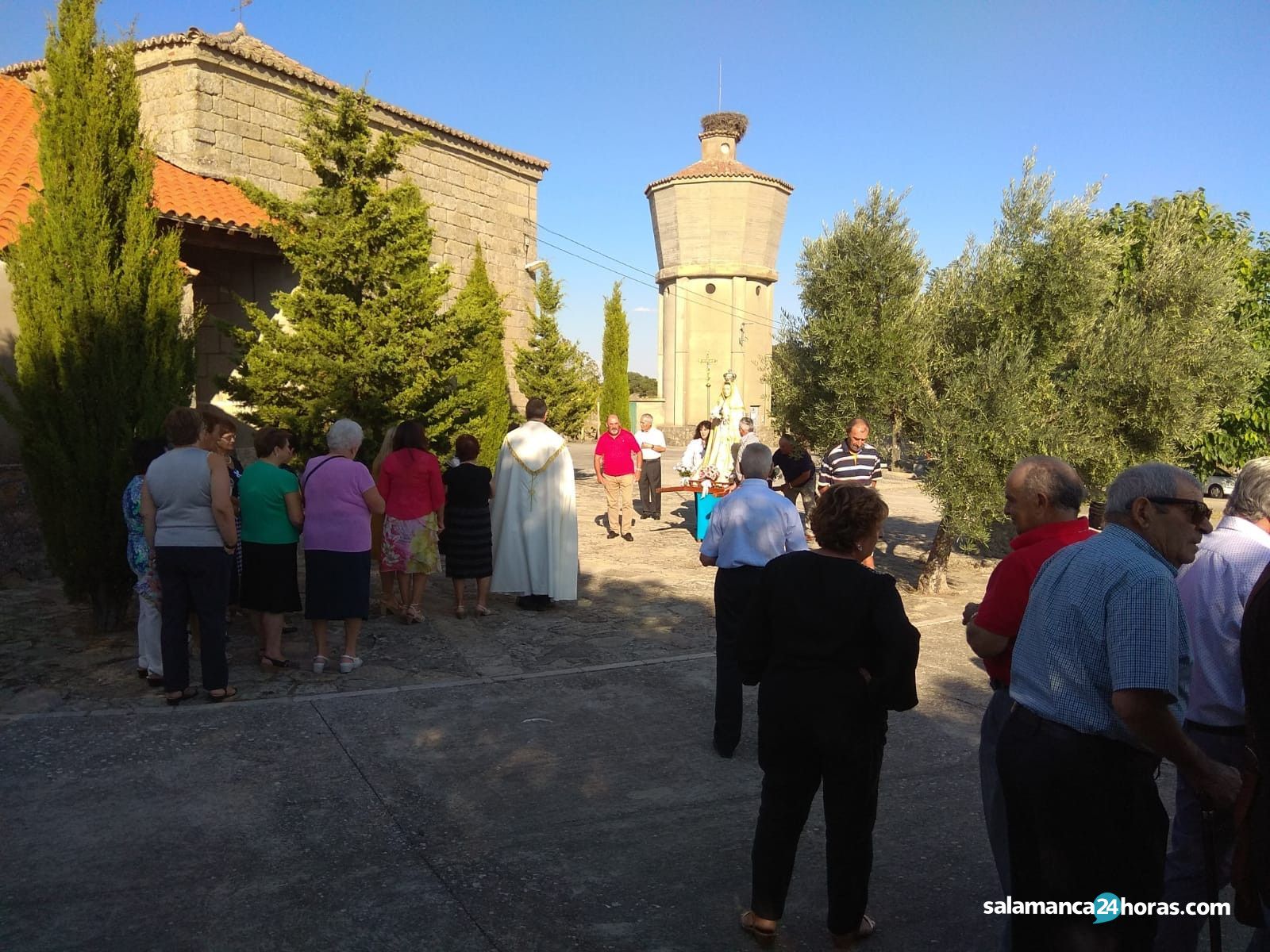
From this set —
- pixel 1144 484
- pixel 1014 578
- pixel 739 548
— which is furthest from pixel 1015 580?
pixel 739 548

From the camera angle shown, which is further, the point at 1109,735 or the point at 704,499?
the point at 704,499

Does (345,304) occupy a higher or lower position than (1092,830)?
higher

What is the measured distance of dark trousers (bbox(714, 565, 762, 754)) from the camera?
5031mm

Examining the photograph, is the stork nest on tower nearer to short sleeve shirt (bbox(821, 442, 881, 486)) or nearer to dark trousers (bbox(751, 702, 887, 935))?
short sleeve shirt (bbox(821, 442, 881, 486))

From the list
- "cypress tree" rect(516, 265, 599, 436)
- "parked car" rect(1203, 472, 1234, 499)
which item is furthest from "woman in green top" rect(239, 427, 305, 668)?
"parked car" rect(1203, 472, 1234, 499)

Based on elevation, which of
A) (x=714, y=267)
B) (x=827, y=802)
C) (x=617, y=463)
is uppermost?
(x=714, y=267)

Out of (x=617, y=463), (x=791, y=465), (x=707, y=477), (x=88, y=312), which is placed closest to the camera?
(x=88, y=312)

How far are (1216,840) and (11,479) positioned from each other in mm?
10099

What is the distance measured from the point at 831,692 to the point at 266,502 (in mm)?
4587

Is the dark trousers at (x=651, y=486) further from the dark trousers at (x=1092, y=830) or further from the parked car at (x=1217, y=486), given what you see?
the parked car at (x=1217, y=486)

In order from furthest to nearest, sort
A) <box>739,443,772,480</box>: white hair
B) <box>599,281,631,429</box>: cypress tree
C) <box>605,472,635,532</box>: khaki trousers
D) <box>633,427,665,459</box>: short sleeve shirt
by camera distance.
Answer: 1. <box>599,281,631,429</box>: cypress tree
2. <box>633,427,665,459</box>: short sleeve shirt
3. <box>605,472,635,532</box>: khaki trousers
4. <box>739,443,772,480</box>: white hair

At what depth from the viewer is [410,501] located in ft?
25.1

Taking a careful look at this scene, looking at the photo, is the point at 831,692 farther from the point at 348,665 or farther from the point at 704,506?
the point at 704,506

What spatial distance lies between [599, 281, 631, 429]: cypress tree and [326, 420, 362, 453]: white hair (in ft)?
67.7
